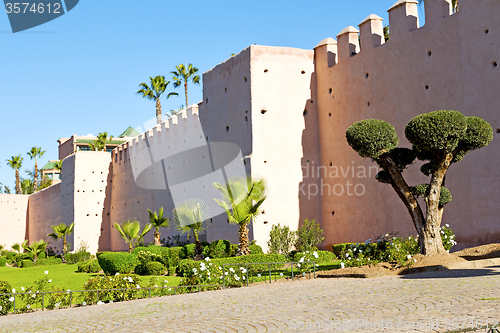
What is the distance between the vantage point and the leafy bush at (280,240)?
64.2 feet

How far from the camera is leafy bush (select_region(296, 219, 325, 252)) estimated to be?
20.0 m

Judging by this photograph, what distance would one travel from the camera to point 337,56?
2066cm

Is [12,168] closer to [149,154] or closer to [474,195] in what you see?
[149,154]

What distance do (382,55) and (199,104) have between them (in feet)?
33.1

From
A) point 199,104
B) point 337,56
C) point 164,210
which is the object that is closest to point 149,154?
point 164,210

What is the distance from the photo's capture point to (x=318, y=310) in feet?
22.7

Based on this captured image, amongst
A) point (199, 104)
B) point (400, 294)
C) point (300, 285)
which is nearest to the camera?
point (400, 294)

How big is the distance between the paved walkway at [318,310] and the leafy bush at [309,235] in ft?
31.2

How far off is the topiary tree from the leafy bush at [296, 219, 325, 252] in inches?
298
